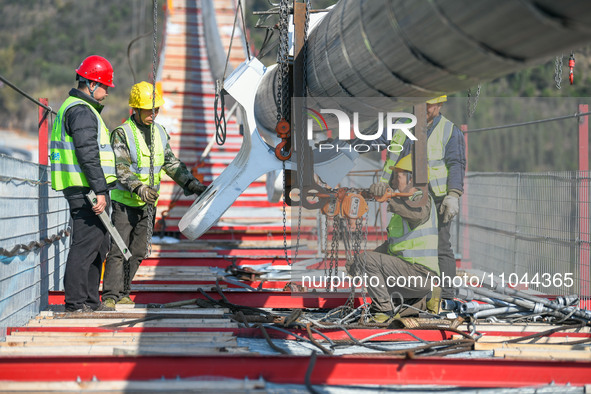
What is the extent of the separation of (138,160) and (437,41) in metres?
3.77

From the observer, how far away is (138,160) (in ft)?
20.1

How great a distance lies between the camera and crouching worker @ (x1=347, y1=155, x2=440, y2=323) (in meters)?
5.34

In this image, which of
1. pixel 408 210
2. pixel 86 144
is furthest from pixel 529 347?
pixel 86 144

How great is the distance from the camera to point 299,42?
5152 millimetres

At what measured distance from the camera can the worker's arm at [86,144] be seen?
5.23 meters

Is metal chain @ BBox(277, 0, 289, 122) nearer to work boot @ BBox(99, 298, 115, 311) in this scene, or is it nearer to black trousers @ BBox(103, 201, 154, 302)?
black trousers @ BBox(103, 201, 154, 302)

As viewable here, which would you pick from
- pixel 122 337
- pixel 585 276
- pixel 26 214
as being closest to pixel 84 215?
pixel 26 214

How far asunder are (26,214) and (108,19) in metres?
85.5

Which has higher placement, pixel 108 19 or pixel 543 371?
pixel 108 19

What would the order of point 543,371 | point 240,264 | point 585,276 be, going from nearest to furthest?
point 543,371 → point 585,276 → point 240,264

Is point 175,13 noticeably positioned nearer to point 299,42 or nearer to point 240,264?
point 240,264

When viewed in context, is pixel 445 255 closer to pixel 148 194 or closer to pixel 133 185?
pixel 148 194

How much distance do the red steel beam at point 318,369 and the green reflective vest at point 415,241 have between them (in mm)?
1524

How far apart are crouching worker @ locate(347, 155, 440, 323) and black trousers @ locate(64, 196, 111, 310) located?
1.91 metres
